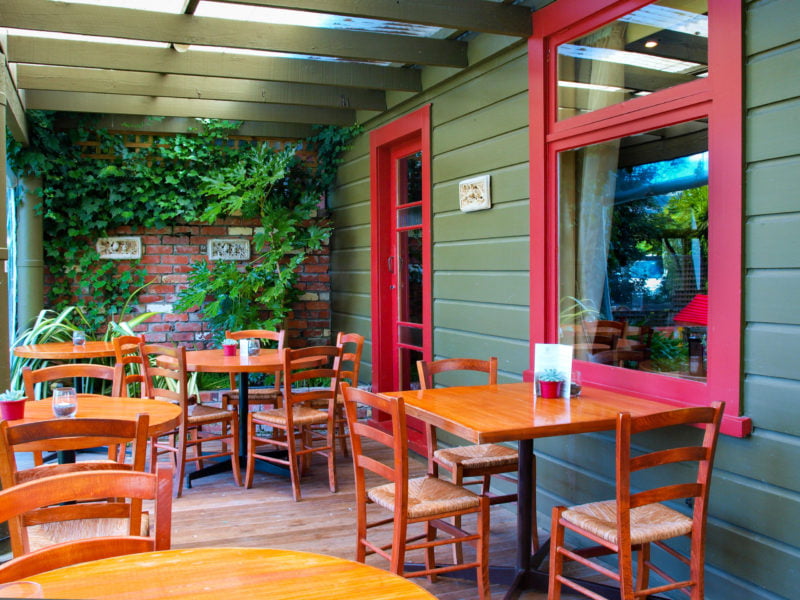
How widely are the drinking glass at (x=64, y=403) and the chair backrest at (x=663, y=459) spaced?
2.02m

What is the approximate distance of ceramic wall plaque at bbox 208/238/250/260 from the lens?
689 centimetres

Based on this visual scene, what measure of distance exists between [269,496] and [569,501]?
5.94 ft

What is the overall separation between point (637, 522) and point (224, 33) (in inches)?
125

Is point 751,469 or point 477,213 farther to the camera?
point 477,213

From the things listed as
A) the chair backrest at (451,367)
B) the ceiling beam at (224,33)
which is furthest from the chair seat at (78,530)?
the ceiling beam at (224,33)

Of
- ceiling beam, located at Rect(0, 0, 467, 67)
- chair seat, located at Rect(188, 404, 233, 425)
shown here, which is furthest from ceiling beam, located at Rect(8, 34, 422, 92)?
chair seat, located at Rect(188, 404, 233, 425)

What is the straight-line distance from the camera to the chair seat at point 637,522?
2443mm

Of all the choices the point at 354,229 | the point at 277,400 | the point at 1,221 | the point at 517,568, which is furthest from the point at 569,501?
the point at 354,229

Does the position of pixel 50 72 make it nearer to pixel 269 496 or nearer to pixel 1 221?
pixel 1 221

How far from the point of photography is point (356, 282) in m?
6.57

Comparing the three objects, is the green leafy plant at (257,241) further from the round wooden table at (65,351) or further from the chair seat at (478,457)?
the chair seat at (478,457)

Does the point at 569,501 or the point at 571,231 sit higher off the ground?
the point at 571,231

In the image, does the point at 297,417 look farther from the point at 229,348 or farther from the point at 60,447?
the point at 60,447

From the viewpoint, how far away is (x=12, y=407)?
2.92 meters
